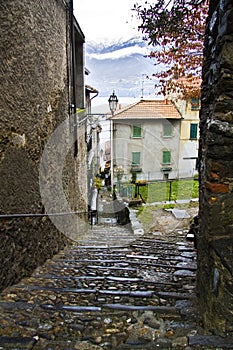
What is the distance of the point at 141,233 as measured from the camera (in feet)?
21.6

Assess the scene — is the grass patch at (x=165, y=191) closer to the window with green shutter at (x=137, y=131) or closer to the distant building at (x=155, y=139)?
the distant building at (x=155, y=139)

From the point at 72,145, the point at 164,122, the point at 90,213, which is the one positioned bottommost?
the point at 90,213

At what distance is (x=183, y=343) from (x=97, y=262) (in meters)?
2.15

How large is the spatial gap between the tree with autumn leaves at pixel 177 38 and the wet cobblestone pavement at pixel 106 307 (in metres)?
3.27

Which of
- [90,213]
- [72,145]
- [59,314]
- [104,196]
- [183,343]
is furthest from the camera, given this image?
[104,196]

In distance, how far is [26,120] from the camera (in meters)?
3.20

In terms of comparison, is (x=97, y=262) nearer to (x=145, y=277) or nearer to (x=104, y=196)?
(x=145, y=277)

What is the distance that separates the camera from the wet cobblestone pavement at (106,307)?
190cm

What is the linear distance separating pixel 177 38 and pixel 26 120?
3403 millimetres

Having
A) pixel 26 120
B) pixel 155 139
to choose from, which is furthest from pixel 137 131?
pixel 26 120

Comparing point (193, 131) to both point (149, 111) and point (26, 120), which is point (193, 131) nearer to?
point (149, 111)

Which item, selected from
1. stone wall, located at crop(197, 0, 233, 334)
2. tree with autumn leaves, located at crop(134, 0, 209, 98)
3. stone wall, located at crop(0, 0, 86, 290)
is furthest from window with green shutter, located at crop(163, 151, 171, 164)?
stone wall, located at crop(197, 0, 233, 334)

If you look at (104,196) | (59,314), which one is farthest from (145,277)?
(104,196)

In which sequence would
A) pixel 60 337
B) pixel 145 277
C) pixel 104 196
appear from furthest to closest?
pixel 104 196 < pixel 145 277 < pixel 60 337
